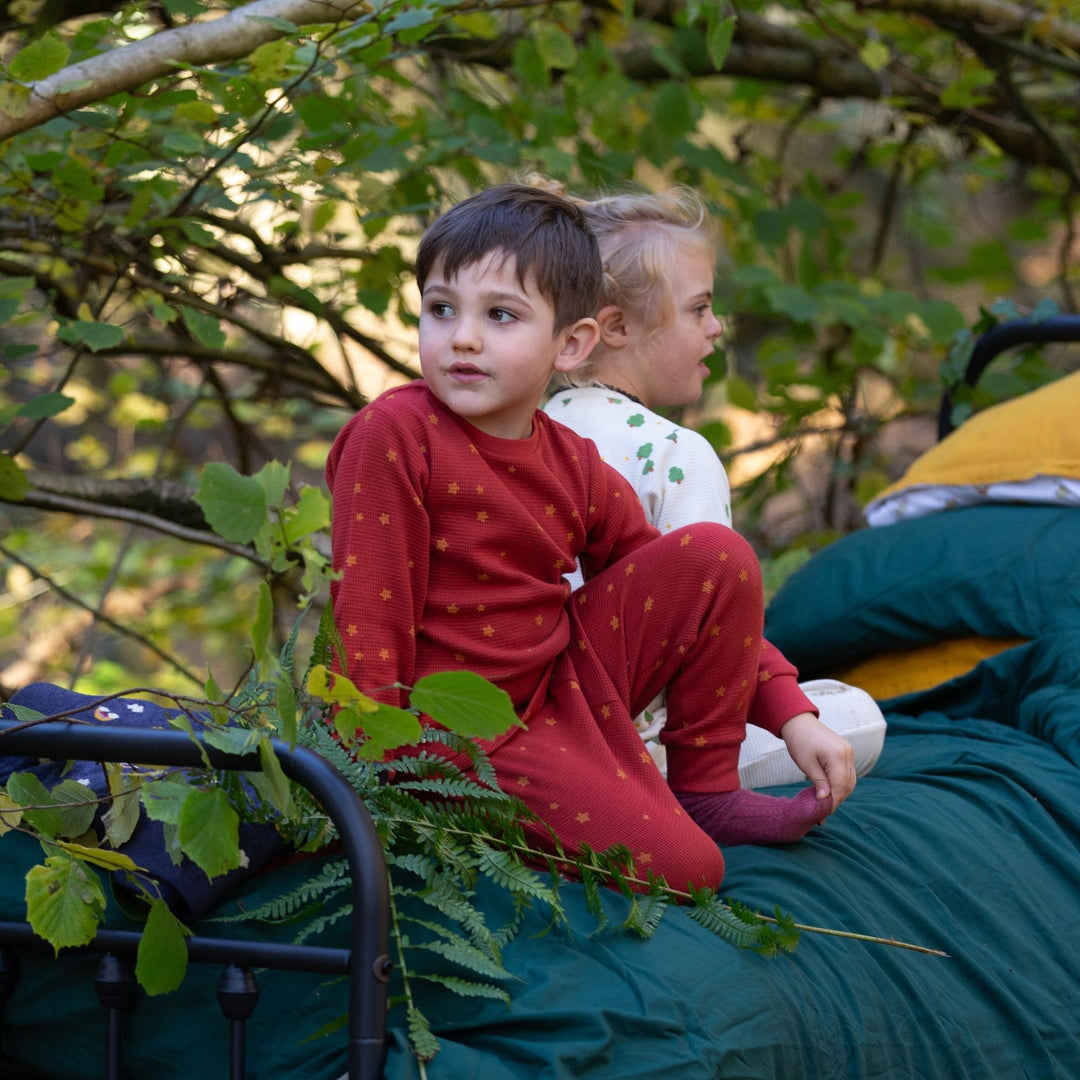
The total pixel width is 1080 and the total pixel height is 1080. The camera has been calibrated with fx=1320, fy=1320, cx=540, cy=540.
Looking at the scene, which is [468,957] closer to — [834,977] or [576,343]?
[834,977]

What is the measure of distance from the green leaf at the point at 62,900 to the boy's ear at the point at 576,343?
80cm

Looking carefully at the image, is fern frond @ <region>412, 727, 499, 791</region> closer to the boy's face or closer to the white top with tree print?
the boy's face

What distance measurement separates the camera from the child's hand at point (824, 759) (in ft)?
5.16

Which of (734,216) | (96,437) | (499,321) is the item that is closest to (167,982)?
(499,321)

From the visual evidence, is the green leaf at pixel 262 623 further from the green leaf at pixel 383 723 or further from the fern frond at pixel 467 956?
the fern frond at pixel 467 956

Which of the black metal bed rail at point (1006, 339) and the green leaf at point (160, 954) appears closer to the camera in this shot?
the green leaf at point (160, 954)

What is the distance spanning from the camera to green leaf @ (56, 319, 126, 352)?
77.5 inches

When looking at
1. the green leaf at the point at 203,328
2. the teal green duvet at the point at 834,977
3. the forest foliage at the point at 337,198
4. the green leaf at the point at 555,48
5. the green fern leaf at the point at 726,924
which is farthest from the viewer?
the green leaf at the point at 555,48

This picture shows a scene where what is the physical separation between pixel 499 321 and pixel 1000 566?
1.31 metres

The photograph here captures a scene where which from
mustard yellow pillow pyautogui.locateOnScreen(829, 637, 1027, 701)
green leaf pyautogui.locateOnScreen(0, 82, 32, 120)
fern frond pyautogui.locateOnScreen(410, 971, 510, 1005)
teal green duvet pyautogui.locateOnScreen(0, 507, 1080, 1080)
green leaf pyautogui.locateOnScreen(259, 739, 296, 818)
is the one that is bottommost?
mustard yellow pillow pyautogui.locateOnScreen(829, 637, 1027, 701)

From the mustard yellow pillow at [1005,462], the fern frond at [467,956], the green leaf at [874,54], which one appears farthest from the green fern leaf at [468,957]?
the green leaf at [874,54]

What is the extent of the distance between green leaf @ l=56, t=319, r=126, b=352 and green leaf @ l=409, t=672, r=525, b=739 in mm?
1107

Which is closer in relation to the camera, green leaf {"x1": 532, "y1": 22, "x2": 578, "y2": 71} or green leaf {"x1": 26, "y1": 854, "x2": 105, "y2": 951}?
green leaf {"x1": 26, "y1": 854, "x2": 105, "y2": 951}

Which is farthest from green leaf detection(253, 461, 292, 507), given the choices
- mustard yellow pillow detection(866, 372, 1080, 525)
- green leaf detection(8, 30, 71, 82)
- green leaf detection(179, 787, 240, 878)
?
mustard yellow pillow detection(866, 372, 1080, 525)
